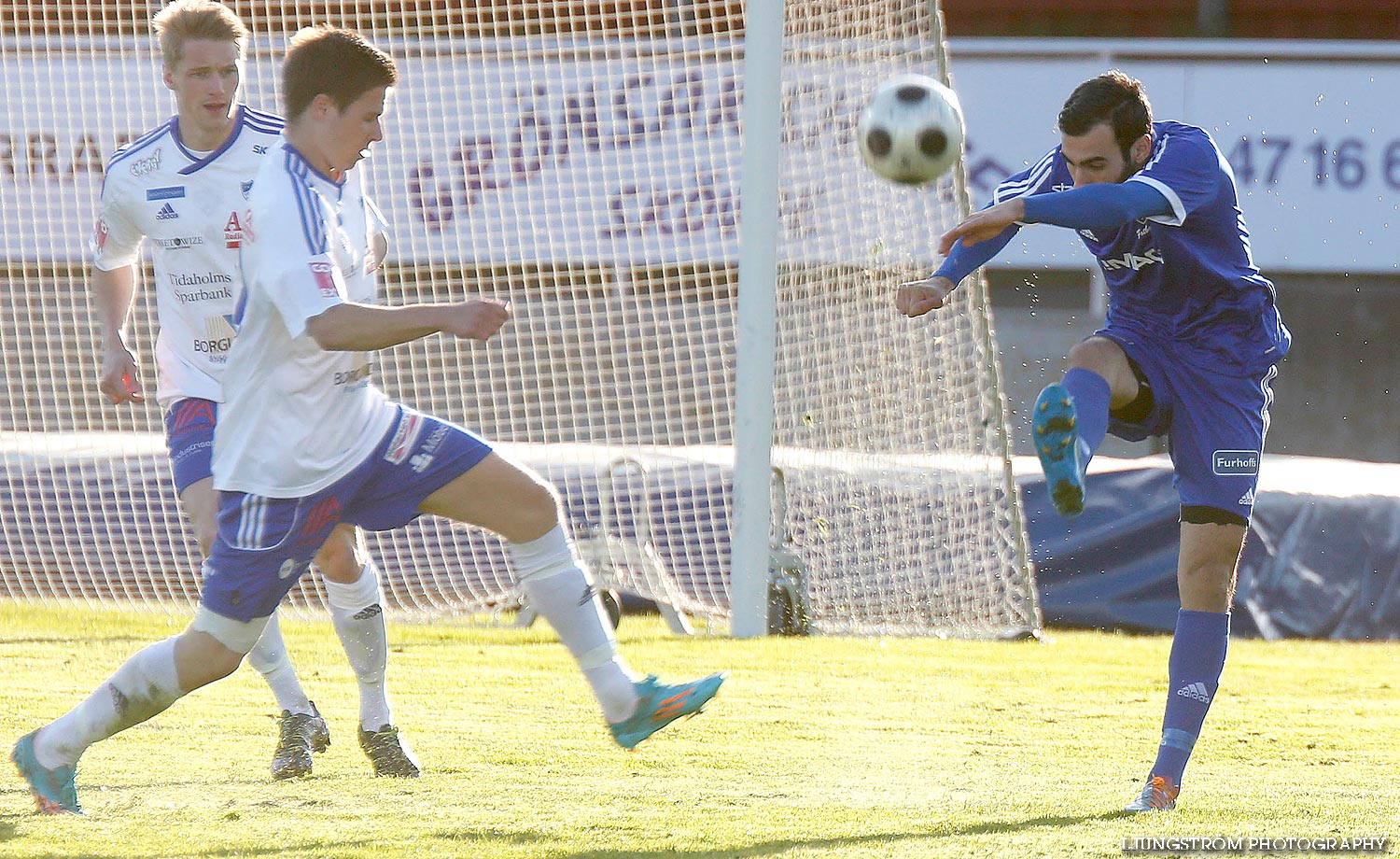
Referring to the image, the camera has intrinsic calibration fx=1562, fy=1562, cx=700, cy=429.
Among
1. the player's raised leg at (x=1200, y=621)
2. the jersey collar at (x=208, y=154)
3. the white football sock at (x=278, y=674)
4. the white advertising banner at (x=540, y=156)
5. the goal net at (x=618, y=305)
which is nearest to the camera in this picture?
the player's raised leg at (x=1200, y=621)

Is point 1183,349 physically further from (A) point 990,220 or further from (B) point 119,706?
(B) point 119,706

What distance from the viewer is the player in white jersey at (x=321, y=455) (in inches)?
117

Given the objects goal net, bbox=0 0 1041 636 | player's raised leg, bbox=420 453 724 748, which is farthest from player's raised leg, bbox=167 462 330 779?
goal net, bbox=0 0 1041 636

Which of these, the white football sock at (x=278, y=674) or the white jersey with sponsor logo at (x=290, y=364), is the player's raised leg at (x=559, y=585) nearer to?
the white jersey with sponsor logo at (x=290, y=364)

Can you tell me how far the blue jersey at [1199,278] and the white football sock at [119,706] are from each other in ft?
7.52

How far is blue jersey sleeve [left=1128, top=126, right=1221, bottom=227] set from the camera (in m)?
3.45

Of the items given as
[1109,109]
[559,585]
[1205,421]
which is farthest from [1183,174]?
[559,585]

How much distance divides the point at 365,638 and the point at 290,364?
113cm

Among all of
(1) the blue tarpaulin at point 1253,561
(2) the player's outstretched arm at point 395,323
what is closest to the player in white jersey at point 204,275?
(2) the player's outstretched arm at point 395,323

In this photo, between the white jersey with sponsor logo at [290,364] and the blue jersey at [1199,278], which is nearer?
the white jersey with sponsor logo at [290,364]

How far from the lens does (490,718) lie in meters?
5.01

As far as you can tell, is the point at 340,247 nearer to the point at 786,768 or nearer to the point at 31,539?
the point at 786,768

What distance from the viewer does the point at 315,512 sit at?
3150 millimetres

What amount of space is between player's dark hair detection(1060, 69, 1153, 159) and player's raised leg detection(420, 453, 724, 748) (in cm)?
146
